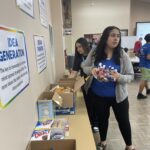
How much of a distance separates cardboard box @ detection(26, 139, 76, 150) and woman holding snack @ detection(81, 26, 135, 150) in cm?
72

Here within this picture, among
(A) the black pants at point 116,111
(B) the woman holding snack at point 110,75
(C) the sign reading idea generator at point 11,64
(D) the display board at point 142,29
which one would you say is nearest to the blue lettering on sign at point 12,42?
(C) the sign reading idea generator at point 11,64

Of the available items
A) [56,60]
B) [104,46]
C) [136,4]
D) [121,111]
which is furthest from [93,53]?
[136,4]

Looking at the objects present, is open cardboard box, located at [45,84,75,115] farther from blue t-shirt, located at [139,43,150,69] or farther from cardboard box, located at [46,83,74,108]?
blue t-shirt, located at [139,43,150,69]

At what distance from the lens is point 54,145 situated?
5.57ft

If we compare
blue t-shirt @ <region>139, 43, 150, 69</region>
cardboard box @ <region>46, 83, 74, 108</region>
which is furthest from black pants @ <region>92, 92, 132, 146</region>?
blue t-shirt @ <region>139, 43, 150, 69</region>

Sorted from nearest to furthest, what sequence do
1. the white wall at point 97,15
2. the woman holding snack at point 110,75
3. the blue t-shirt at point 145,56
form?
the woman holding snack at point 110,75, the blue t-shirt at point 145,56, the white wall at point 97,15

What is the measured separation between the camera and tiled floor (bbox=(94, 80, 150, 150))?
284cm

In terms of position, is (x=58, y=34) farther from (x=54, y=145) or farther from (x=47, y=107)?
(x=54, y=145)

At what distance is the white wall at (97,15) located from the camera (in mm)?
9023

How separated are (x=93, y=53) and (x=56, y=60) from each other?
1854 millimetres

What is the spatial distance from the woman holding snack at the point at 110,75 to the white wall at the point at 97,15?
7.01 m

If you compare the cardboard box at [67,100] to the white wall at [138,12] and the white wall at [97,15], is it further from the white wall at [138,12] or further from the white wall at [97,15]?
the white wall at [138,12]

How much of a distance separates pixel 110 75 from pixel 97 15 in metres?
7.48

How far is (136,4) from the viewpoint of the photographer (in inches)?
402
